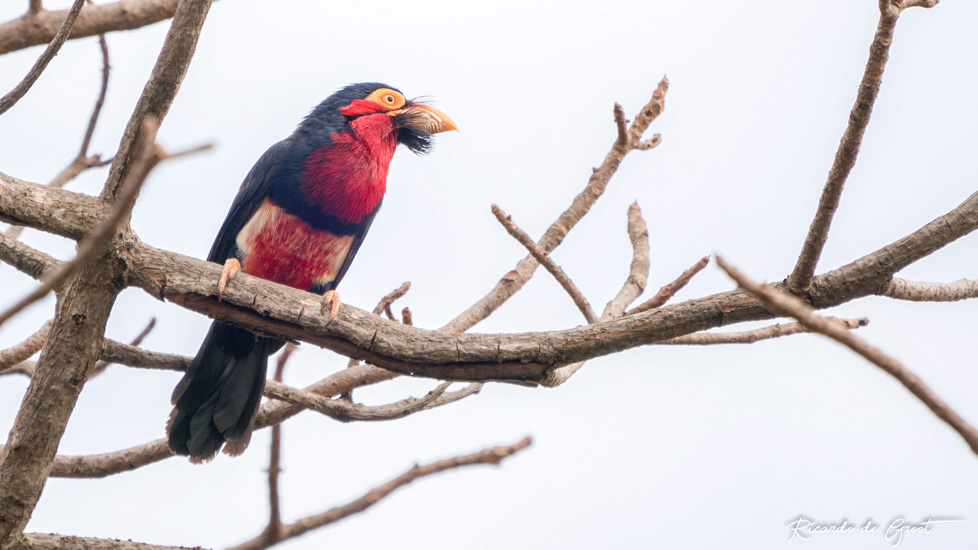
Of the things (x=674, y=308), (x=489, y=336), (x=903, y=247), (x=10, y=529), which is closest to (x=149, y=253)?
(x=10, y=529)

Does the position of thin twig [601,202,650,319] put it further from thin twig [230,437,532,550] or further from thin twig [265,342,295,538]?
thin twig [265,342,295,538]

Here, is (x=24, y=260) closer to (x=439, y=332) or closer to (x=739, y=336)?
(x=439, y=332)

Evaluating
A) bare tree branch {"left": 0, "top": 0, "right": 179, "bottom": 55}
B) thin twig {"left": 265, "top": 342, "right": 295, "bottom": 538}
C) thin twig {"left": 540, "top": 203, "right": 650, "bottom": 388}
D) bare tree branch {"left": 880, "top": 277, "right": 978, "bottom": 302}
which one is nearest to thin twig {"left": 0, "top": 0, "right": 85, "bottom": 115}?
thin twig {"left": 265, "top": 342, "right": 295, "bottom": 538}

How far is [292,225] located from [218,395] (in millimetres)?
948

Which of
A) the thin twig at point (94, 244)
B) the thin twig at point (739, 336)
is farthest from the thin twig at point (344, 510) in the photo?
the thin twig at point (739, 336)

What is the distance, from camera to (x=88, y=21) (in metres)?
4.24

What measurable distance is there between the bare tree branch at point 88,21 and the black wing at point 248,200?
89 cm

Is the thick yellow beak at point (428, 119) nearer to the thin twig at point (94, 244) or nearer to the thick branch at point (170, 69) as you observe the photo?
the thick branch at point (170, 69)

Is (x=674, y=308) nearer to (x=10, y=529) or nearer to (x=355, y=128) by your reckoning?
(x=10, y=529)

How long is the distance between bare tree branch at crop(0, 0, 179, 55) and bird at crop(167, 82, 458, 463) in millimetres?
906

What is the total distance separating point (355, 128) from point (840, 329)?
→ 352 centimetres

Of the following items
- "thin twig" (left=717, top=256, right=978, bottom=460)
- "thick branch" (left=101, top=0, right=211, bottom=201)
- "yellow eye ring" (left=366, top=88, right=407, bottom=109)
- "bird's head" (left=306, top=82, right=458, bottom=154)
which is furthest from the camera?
"yellow eye ring" (left=366, top=88, right=407, bottom=109)

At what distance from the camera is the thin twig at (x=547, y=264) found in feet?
10.7

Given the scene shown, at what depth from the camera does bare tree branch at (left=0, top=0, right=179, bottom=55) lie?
410cm
